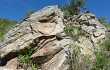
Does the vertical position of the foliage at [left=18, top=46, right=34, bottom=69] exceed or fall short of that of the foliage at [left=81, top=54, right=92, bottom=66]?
it exceeds it

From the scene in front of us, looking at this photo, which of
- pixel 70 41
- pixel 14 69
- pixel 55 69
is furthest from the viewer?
pixel 70 41

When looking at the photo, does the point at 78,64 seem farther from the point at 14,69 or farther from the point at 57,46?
the point at 14,69

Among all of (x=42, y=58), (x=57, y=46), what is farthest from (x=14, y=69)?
(x=57, y=46)

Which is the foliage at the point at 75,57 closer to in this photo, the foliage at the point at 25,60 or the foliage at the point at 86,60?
the foliage at the point at 86,60

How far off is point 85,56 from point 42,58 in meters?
4.22

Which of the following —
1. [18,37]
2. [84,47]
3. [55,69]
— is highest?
[18,37]

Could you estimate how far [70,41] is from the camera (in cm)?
2773

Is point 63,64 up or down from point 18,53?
down

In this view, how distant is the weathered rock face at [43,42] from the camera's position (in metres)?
26.0

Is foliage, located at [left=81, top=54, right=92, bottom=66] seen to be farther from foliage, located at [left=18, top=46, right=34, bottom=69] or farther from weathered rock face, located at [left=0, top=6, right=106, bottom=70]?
foliage, located at [left=18, top=46, right=34, bottom=69]

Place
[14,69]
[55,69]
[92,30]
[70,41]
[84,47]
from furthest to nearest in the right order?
[92,30] < [84,47] < [70,41] < [14,69] < [55,69]

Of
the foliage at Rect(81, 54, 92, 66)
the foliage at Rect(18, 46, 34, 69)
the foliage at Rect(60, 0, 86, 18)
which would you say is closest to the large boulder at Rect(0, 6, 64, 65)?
the foliage at Rect(18, 46, 34, 69)

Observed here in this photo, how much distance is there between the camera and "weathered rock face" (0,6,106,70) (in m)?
26.0

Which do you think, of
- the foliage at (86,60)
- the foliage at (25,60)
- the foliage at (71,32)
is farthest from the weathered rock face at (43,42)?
the foliage at (86,60)
